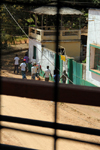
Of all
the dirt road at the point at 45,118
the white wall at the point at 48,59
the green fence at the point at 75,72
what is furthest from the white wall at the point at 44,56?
the dirt road at the point at 45,118

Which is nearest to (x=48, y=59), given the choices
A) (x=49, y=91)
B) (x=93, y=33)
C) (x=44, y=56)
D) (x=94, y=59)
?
(x=44, y=56)

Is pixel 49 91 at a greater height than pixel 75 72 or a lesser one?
greater

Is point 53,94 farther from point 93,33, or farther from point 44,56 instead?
point 44,56

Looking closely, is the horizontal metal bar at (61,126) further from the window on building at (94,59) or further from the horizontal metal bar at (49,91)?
the window on building at (94,59)

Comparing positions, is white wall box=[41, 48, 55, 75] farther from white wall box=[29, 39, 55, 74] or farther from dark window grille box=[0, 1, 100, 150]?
dark window grille box=[0, 1, 100, 150]

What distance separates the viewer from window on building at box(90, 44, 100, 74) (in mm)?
8216

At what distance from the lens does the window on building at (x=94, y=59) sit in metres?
8.22

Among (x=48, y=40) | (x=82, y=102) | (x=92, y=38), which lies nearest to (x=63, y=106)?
(x=92, y=38)

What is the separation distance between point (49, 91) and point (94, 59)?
303 inches

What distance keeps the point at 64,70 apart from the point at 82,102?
8.19 m

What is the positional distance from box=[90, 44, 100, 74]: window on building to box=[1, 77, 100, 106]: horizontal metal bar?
23.7 feet

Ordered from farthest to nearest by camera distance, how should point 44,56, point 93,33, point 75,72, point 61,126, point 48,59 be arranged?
point 44,56 → point 48,59 → point 75,72 → point 93,33 → point 61,126

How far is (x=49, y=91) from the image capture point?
100 centimetres

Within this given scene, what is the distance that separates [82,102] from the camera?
95 centimetres
